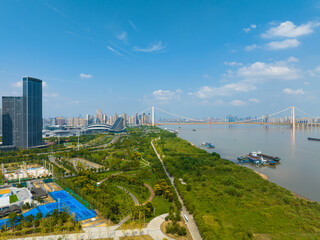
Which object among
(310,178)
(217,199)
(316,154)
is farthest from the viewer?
(316,154)

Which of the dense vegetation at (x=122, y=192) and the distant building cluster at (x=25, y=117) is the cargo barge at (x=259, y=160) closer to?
the dense vegetation at (x=122, y=192)

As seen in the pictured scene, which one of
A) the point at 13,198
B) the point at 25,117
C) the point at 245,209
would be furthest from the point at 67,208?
the point at 25,117

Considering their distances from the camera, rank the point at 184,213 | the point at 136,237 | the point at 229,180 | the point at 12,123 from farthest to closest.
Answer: the point at 12,123, the point at 229,180, the point at 184,213, the point at 136,237

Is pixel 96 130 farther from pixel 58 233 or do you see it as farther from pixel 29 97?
pixel 58 233

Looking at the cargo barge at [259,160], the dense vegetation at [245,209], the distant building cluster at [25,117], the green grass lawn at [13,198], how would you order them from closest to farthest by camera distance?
the dense vegetation at [245,209] < the green grass lawn at [13,198] < the cargo barge at [259,160] < the distant building cluster at [25,117]

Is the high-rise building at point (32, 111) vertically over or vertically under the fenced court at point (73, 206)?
over

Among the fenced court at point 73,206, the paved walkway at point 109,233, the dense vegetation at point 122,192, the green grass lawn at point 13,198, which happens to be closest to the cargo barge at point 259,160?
the dense vegetation at point 122,192

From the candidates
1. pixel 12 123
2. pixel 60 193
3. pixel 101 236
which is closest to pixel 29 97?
pixel 12 123

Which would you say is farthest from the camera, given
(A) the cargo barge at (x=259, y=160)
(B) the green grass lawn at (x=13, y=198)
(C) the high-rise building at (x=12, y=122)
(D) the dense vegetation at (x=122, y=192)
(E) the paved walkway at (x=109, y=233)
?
(C) the high-rise building at (x=12, y=122)
